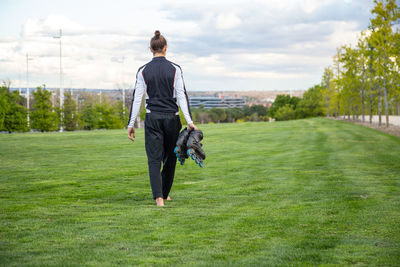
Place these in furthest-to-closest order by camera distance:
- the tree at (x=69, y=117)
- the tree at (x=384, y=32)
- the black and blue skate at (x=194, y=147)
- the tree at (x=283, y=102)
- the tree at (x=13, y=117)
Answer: the tree at (x=283, y=102) → the tree at (x=69, y=117) → the tree at (x=13, y=117) → the tree at (x=384, y=32) → the black and blue skate at (x=194, y=147)

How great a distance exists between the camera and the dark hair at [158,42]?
6.71 m

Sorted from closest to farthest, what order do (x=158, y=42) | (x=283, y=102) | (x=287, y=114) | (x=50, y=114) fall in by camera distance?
(x=158, y=42) → (x=50, y=114) → (x=287, y=114) → (x=283, y=102)

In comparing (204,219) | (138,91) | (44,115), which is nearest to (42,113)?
(44,115)

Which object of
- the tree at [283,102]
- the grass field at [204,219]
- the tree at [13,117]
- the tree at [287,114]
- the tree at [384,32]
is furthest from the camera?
the tree at [283,102]

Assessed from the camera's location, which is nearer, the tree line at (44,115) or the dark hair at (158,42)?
the dark hair at (158,42)

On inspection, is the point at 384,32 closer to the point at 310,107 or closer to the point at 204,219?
the point at 204,219

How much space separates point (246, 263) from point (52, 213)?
3.16 m

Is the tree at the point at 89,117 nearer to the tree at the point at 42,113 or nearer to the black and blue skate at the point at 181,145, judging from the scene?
the tree at the point at 42,113

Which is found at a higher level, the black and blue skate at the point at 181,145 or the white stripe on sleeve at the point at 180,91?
the white stripe on sleeve at the point at 180,91

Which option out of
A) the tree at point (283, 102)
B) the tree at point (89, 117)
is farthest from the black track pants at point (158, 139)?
the tree at point (283, 102)

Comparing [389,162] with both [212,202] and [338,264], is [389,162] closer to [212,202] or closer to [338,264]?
[212,202]

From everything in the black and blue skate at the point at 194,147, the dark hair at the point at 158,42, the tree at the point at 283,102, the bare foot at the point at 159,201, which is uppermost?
the tree at the point at 283,102

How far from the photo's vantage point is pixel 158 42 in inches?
264

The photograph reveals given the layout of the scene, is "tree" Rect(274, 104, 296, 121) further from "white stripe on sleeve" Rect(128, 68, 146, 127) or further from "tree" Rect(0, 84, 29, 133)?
"white stripe on sleeve" Rect(128, 68, 146, 127)
